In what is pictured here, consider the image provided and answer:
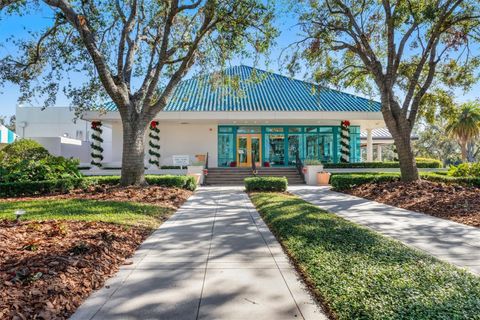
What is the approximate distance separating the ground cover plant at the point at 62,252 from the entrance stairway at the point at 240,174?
448 inches

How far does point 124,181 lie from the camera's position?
12875 millimetres

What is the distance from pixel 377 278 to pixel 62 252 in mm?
3990

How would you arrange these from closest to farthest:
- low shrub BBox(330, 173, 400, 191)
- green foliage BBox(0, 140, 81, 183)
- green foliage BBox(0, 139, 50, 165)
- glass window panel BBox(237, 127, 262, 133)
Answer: green foliage BBox(0, 140, 81, 183) → low shrub BBox(330, 173, 400, 191) → green foliage BBox(0, 139, 50, 165) → glass window panel BBox(237, 127, 262, 133)

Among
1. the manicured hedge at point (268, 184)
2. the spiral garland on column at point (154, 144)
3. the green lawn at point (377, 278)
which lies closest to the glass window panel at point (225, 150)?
the spiral garland on column at point (154, 144)

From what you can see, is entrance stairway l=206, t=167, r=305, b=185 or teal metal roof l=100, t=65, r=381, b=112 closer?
entrance stairway l=206, t=167, r=305, b=185

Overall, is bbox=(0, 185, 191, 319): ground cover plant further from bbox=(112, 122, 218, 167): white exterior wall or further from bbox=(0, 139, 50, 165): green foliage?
bbox=(112, 122, 218, 167): white exterior wall

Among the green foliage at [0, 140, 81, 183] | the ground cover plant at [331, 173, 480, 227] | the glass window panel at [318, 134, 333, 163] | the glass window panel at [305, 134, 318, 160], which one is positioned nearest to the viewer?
the ground cover plant at [331, 173, 480, 227]

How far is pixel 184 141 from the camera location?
24516 mm

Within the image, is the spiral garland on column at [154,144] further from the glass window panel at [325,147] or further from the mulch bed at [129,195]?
the glass window panel at [325,147]

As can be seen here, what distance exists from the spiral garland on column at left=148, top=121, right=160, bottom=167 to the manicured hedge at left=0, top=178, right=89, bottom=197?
1050 cm

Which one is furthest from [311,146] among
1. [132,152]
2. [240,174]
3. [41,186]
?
[41,186]

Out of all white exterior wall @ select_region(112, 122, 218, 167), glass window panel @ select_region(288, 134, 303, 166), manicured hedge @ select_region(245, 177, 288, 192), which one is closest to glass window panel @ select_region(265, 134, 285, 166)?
glass window panel @ select_region(288, 134, 303, 166)

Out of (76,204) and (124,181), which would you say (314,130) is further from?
(76,204)

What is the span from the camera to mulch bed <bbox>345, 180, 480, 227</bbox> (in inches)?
331
